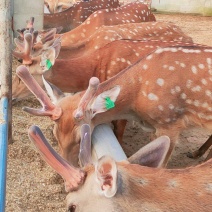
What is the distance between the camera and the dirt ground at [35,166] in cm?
355

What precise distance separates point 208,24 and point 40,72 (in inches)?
388

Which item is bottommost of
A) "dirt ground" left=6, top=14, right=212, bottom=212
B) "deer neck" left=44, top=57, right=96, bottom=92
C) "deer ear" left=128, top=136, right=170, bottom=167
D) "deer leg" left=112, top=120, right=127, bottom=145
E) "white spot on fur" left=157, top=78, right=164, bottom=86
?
"dirt ground" left=6, top=14, right=212, bottom=212

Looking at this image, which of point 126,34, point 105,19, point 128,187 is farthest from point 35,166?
point 105,19

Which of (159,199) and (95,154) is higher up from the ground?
(159,199)

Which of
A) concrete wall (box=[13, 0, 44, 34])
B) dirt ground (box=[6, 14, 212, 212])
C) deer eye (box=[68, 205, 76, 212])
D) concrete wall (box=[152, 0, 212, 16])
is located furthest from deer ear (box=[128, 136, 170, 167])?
concrete wall (box=[152, 0, 212, 16])

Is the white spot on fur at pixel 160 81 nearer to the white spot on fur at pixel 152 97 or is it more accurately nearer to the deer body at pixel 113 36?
the white spot on fur at pixel 152 97

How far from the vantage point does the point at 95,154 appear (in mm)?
3227

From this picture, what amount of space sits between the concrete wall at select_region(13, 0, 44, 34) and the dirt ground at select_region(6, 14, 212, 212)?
6.86 feet

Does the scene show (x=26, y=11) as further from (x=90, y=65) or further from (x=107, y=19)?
(x=90, y=65)

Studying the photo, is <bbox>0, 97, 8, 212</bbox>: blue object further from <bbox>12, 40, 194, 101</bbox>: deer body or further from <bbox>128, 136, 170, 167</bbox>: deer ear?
<bbox>12, 40, 194, 101</bbox>: deer body

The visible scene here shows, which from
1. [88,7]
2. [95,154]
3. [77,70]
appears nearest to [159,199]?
[95,154]

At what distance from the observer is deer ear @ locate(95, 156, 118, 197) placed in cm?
201

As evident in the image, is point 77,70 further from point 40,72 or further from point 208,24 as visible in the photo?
point 208,24

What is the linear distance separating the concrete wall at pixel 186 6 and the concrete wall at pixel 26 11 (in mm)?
8470
